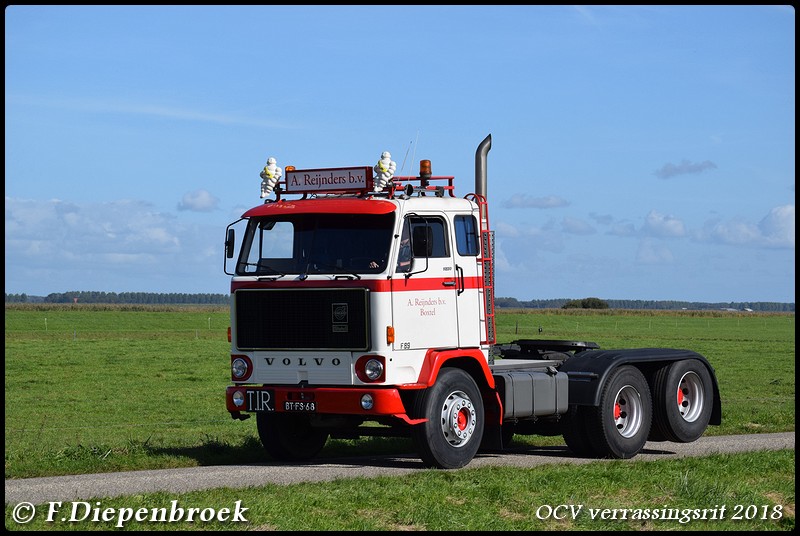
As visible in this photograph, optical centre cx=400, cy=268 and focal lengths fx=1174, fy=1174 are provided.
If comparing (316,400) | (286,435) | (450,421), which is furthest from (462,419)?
(286,435)

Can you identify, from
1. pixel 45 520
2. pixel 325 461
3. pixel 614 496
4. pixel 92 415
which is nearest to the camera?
pixel 45 520

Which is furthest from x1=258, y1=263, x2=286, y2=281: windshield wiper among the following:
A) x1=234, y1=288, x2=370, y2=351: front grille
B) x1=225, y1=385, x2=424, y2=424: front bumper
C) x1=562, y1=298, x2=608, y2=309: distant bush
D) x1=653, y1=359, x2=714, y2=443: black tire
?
x1=562, y1=298, x2=608, y2=309: distant bush

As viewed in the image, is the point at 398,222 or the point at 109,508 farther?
the point at 398,222

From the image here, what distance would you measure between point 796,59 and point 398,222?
4994 millimetres

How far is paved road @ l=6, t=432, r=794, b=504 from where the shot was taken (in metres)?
12.4

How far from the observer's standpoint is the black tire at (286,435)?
16.0 metres

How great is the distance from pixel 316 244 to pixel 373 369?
176 centimetres

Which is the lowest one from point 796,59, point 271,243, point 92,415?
point 92,415

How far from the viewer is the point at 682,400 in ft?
59.3

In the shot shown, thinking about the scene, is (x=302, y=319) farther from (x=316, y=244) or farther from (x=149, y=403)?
(x=149, y=403)

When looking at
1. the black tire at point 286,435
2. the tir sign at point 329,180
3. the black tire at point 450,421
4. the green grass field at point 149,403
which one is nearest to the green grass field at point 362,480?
the green grass field at point 149,403

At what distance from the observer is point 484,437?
16.4m

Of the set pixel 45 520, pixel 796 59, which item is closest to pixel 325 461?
pixel 45 520

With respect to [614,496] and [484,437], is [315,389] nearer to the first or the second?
[484,437]
